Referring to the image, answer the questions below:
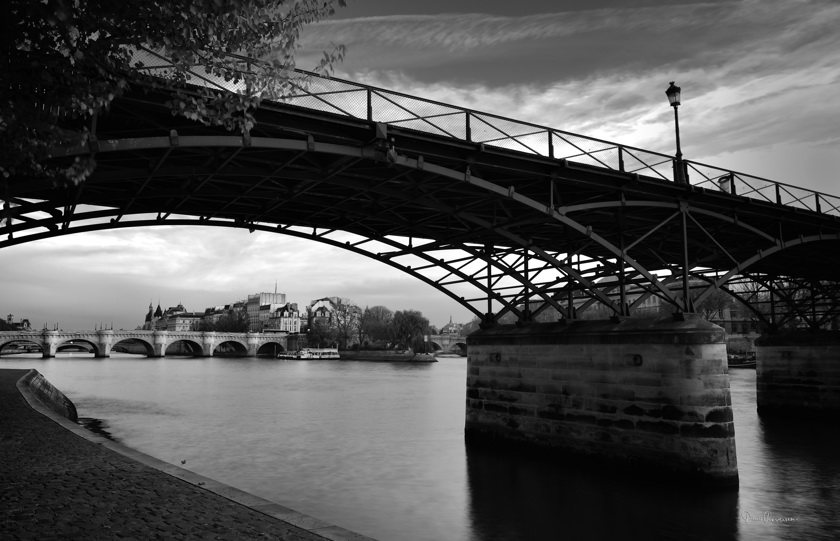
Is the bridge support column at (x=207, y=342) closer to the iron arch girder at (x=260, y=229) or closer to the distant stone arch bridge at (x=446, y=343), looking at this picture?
the distant stone arch bridge at (x=446, y=343)

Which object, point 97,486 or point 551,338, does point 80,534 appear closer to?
point 97,486

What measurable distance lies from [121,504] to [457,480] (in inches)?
459

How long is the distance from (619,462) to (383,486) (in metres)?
6.90

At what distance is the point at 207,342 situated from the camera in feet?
470

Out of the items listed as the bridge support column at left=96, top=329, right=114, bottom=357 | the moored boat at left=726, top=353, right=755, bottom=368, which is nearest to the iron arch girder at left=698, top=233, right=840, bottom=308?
the moored boat at left=726, top=353, right=755, bottom=368

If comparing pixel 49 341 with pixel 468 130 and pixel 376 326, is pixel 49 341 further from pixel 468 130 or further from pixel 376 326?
pixel 468 130

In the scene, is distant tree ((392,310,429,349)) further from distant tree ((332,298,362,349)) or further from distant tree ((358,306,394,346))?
distant tree ((332,298,362,349))

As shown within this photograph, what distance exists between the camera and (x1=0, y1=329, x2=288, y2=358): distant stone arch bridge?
119500 millimetres

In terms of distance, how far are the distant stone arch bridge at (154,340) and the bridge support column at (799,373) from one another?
114656 mm

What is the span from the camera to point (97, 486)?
970 cm

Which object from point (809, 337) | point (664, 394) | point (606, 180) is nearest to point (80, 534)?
point (664, 394)

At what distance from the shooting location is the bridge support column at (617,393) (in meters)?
17.4

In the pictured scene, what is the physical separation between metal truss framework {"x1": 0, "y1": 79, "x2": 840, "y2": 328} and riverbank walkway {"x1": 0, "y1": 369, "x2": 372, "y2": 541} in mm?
3784

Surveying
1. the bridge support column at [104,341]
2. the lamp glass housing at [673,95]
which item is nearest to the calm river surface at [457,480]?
the lamp glass housing at [673,95]
